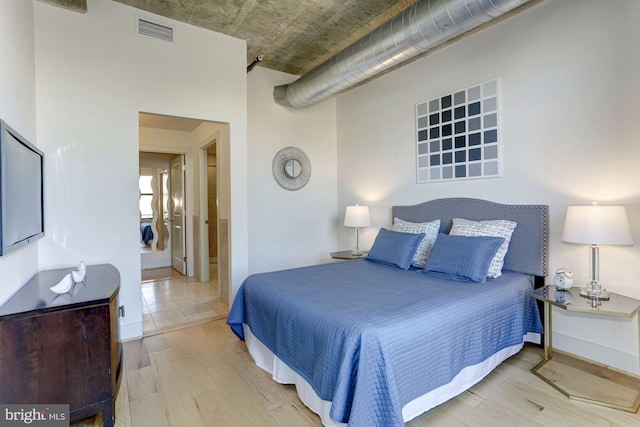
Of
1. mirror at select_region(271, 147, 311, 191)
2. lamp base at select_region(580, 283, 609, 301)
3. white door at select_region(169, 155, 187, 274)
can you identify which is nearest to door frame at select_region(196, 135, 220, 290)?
white door at select_region(169, 155, 187, 274)

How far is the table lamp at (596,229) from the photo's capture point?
2039mm

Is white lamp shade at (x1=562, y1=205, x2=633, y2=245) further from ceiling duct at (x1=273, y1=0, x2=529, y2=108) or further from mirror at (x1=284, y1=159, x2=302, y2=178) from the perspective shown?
mirror at (x1=284, y1=159, x2=302, y2=178)

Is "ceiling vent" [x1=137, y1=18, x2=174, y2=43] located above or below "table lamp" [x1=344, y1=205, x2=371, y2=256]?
above

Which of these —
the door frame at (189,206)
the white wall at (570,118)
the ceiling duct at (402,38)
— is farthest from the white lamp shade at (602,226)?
the door frame at (189,206)

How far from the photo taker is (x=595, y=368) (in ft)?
7.64

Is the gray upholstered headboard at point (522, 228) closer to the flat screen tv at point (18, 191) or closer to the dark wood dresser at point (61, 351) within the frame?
the dark wood dresser at point (61, 351)

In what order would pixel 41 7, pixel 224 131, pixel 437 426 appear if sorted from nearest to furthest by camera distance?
pixel 437 426 → pixel 41 7 → pixel 224 131

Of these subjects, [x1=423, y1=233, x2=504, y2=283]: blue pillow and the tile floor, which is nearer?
[x1=423, y1=233, x2=504, y2=283]: blue pillow

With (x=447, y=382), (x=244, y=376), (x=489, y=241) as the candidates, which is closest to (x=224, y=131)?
(x=244, y=376)

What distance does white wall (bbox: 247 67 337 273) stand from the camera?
13.9 ft

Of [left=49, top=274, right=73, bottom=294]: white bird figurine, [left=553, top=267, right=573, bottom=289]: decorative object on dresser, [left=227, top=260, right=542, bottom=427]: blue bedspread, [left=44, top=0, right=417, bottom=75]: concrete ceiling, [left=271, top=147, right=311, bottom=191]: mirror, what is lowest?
[left=227, top=260, right=542, bottom=427]: blue bedspread

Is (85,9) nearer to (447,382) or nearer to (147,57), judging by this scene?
(147,57)

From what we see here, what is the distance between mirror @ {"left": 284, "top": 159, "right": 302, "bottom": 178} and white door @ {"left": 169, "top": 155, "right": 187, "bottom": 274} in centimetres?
214

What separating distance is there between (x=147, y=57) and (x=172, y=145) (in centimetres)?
236
